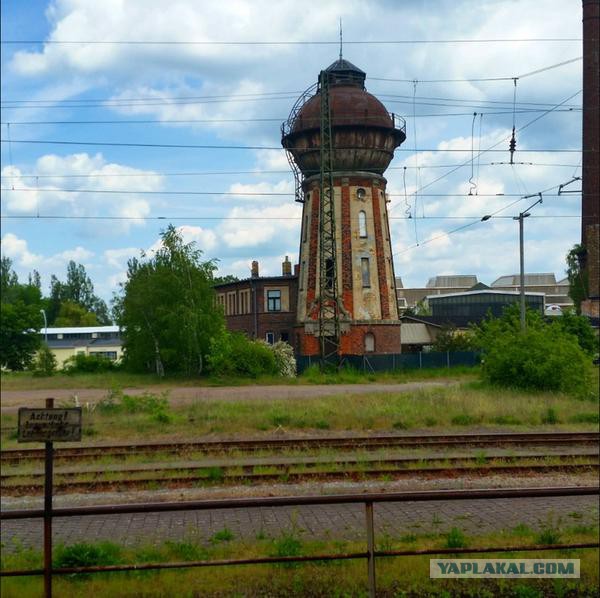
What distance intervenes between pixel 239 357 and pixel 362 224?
11.5 m

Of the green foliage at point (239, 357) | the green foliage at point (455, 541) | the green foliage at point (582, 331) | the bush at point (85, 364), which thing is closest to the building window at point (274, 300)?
the green foliage at point (239, 357)

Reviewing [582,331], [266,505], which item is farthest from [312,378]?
[266,505]

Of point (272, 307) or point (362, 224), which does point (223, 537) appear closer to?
point (362, 224)

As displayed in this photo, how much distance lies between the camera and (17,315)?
6754 mm

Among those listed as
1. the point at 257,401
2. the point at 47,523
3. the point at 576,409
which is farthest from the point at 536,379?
the point at 47,523

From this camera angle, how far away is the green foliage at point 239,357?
34.2 m

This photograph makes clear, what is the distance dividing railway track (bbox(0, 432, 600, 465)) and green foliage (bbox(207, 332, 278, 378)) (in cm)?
1660

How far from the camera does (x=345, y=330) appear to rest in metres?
41.4

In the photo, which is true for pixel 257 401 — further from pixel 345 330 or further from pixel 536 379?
pixel 345 330

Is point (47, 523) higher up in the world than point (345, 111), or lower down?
lower down

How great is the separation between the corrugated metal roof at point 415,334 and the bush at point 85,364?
36252 millimetres

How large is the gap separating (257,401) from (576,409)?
9912 millimetres

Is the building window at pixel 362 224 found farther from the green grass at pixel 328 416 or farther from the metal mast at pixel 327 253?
the green grass at pixel 328 416

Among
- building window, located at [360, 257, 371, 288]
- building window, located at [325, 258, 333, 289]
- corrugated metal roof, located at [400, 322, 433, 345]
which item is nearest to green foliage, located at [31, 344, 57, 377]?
building window, located at [325, 258, 333, 289]
